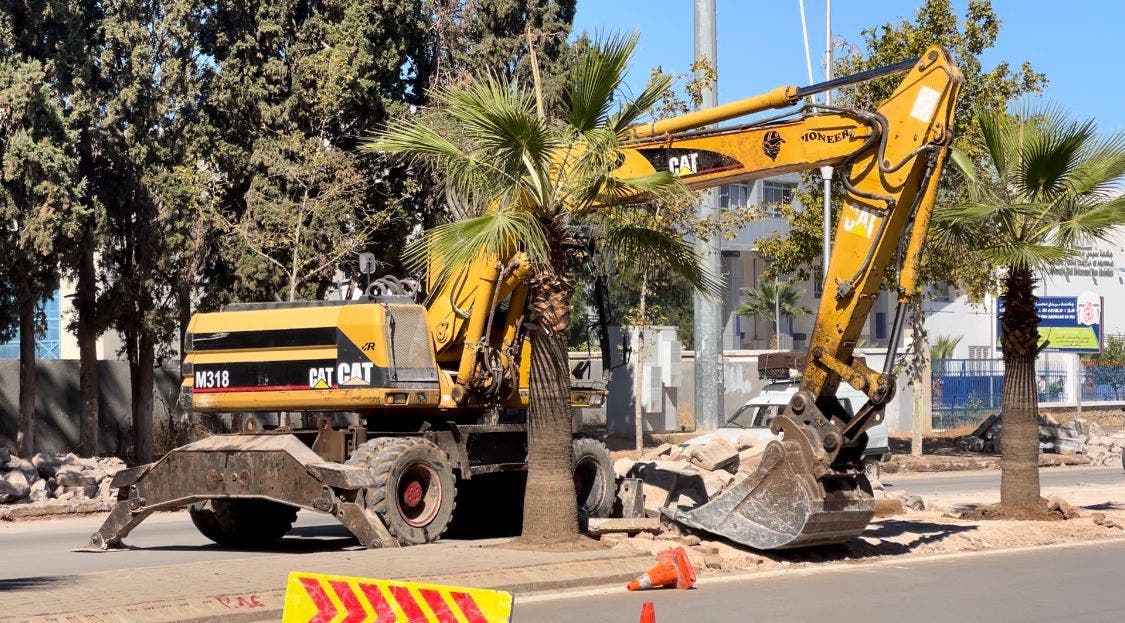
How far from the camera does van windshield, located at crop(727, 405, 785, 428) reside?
83.7ft

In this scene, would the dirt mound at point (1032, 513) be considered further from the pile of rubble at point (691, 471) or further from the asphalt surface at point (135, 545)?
the asphalt surface at point (135, 545)

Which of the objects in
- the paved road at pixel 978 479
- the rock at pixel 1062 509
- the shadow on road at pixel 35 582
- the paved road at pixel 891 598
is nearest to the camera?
the paved road at pixel 891 598

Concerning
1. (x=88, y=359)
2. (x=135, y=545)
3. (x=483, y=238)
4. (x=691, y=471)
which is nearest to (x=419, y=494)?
(x=483, y=238)

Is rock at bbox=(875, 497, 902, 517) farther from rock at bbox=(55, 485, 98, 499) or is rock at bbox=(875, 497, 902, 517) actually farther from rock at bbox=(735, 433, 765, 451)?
rock at bbox=(55, 485, 98, 499)

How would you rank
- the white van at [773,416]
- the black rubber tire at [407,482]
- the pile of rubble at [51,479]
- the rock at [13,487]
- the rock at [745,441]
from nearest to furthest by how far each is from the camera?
the black rubber tire at [407,482] → the rock at [745,441] → the rock at [13,487] → the pile of rubble at [51,479] → the white van at [773,416]

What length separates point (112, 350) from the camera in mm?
50000

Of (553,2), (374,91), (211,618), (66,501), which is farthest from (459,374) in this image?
(553,2)

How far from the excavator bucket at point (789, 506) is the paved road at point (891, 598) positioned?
461 millimetres

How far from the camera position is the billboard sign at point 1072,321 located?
4853 cm

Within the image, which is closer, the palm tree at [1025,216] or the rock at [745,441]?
the palm tree at [1025,216]

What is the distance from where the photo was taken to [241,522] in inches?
649

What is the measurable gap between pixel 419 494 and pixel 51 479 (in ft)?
35.9

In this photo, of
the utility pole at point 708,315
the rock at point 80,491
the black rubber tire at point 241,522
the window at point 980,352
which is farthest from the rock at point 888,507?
the window at point 980,352

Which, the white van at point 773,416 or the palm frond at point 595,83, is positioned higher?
the palm frond at point 595,83
